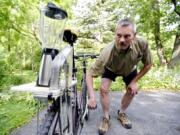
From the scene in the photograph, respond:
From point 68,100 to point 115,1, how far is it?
12.9 meters

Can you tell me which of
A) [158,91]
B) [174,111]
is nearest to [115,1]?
[158,91]

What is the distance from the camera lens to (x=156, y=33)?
1397 cm

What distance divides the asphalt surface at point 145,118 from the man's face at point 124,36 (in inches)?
50.4

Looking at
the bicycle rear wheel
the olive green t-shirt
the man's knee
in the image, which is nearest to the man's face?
the olive green t-shirt

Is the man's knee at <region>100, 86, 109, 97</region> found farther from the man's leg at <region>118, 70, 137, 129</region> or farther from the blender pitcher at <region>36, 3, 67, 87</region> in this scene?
the blender pitcher at <region>36, 3, 67, 87</region>

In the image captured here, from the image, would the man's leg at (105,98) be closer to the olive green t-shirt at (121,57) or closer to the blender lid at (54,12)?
the olive green t-shirt at (121,57)

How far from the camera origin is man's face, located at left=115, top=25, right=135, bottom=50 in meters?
3.27

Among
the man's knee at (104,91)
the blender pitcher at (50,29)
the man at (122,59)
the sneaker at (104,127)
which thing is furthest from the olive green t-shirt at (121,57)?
the blender pitcher at (50,29)

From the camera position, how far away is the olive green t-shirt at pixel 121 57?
3.61 metres

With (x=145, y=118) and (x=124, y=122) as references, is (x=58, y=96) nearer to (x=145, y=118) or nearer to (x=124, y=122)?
(x=124, y=122)

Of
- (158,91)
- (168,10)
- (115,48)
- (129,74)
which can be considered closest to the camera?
(115,48)

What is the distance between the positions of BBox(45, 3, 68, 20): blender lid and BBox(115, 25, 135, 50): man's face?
106 cm

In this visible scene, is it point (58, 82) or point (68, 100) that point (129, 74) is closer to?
point (68, 100)

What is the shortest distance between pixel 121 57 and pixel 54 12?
1523 mm
